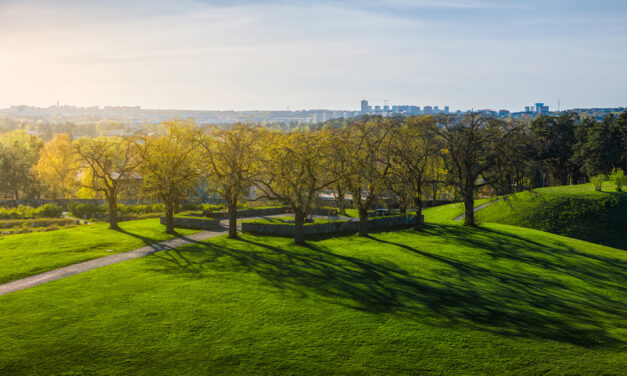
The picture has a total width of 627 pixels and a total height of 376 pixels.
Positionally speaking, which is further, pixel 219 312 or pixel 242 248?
pixel 242 248

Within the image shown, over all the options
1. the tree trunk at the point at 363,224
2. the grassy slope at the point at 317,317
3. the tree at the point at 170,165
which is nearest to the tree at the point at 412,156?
the tree trunk at the point at 363,224

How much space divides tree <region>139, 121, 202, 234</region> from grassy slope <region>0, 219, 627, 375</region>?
7730 millimetres

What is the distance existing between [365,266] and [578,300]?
39.8 feet

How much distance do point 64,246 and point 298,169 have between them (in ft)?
60.4

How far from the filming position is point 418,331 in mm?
17984

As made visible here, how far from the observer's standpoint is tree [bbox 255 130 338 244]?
109ft

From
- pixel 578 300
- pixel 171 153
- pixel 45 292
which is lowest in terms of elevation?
pixel 578 300

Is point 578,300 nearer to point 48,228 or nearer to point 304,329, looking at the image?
point 304,329

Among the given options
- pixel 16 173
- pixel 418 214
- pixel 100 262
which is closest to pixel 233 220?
pixel 100 262

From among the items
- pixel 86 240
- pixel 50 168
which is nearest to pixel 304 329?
pixel 86 240

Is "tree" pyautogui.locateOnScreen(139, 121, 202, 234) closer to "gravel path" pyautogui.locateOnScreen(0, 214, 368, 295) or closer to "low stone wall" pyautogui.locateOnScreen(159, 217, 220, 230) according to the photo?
"low stone wall" pyautogui.locateOnScreen(159, 217, 220, 230)

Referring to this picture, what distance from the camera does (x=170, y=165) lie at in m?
37.9

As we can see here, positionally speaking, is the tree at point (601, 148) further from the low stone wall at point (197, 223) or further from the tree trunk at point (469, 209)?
the low stone wall at point (197, 223)

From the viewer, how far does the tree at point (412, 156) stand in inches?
1556
